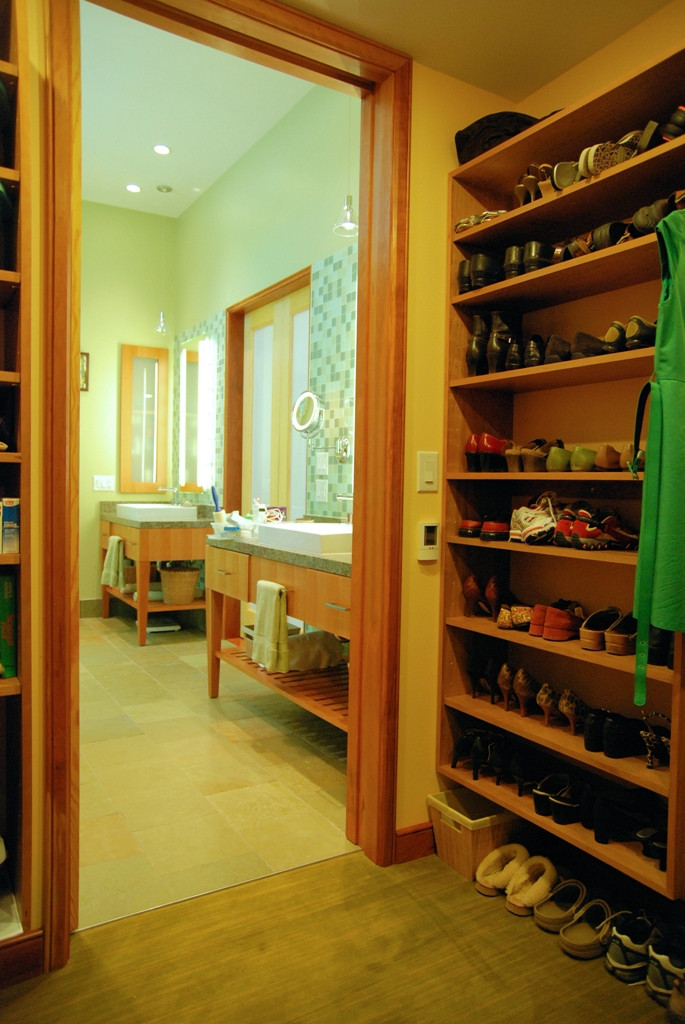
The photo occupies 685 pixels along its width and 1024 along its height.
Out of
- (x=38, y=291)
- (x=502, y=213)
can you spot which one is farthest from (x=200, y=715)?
(x=502, y=213)

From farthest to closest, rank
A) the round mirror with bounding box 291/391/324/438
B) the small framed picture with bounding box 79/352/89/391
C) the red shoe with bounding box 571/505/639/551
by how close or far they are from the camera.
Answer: the small framed picture with bounding box 79/352/89/391
the round mirror with bounding box 291/391/324/438
the red shoe with bounding box 571/505/639/551

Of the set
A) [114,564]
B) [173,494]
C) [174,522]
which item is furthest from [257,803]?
[173,494]

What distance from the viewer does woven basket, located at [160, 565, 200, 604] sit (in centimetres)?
507

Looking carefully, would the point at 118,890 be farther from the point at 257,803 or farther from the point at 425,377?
the point at 425,377

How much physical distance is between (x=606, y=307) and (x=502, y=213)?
41 centimetres

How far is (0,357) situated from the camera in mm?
1722

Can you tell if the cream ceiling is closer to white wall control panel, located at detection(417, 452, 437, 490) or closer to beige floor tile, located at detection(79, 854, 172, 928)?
white wall control panel, located at detection(417, 452, 437, 490)

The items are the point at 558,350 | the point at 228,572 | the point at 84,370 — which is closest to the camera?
the point at 558,350

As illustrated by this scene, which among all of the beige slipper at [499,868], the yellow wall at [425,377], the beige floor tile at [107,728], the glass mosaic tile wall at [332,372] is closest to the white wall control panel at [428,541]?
the yellow wall at [425,377]

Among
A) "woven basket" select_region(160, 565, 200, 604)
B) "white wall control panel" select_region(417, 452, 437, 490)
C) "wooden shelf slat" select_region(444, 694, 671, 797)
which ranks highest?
"white wall control panel" select_region(417, 452, 437, 490)

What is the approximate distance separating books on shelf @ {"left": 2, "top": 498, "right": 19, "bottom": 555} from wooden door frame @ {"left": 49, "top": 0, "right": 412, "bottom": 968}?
0.10 m

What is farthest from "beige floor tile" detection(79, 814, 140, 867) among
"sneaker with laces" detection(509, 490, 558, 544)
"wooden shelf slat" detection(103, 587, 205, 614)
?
"wooden shelf slat" detection(103, 587, 205, 614)

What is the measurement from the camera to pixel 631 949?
1673mm

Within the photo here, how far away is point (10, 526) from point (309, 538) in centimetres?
137
